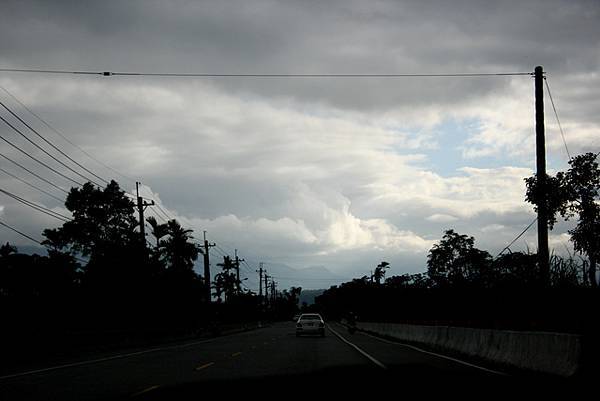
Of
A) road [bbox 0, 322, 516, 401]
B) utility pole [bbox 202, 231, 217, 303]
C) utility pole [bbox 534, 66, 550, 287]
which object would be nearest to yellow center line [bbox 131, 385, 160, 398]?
road [bbox 0, 322, 516, 401]

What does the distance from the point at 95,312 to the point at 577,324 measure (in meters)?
40.3

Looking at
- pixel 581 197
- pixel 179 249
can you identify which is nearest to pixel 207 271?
pixel 179 249

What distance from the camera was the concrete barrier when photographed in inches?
522

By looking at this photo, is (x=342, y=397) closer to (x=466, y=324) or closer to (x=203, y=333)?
(x=466, y=324)

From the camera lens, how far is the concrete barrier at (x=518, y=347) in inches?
522

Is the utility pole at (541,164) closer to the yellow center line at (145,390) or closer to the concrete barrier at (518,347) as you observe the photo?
the concrete barrier at (518,347)

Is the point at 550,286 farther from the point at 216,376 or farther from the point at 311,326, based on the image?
the point at 311,326

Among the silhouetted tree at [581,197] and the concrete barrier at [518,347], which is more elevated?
the silhouetted tree at [581,197]

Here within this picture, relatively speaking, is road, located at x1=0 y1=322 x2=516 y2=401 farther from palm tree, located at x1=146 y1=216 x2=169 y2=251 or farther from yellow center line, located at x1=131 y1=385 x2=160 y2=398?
palm tree, located at x1=146 y1=216 x2=169 y2=251

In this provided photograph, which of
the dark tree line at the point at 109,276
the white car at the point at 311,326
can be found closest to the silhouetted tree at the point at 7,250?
the dark tree line at the point at 109,276

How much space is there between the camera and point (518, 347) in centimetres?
1627

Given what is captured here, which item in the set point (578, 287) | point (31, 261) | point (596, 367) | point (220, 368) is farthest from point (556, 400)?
point (31, 261)

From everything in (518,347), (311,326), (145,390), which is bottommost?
(311,326)

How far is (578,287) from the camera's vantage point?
76.2 feet
